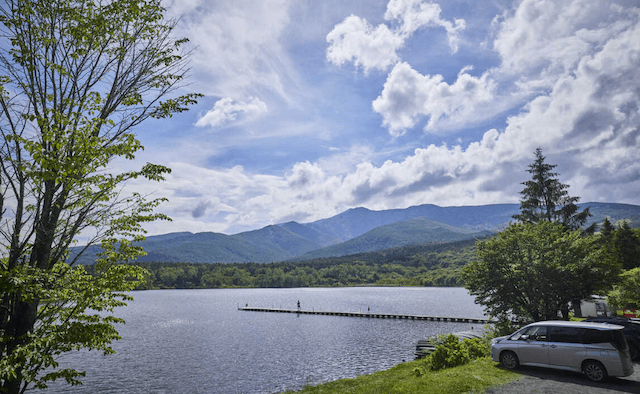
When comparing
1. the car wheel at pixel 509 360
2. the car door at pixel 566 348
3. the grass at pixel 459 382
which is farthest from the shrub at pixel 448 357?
the car door at pixel 566 348

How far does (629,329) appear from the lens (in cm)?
2092

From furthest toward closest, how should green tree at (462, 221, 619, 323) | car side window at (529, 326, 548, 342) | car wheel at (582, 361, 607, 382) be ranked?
green tree at (462, 221, 619, 323) → car side window at (529, 326, 548, 342) → car wheel at (582, 361, 607, 382)

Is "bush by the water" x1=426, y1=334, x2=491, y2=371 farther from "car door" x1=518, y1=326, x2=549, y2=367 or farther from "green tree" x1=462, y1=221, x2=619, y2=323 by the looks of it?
"green tree" x1=462, y1=221, x2=619, y2=323

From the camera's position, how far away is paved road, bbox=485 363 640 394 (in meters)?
14.5

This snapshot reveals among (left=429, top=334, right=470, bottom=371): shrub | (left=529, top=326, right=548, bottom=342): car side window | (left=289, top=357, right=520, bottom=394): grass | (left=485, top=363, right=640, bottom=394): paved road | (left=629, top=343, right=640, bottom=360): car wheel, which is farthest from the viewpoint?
(left=429, top=334, right=470, bottom=371): shrub

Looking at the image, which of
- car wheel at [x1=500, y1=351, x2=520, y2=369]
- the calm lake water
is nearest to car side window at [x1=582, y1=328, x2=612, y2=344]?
car wheel at [x1=500, y1=351, x2=520, y2=369]

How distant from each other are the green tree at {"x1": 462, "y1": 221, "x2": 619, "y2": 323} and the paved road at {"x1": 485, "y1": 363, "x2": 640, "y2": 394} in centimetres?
1199

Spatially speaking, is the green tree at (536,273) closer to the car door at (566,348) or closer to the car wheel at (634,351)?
the car wheel at (634,351)

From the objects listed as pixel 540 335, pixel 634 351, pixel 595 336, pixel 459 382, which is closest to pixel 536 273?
pixel 634 351

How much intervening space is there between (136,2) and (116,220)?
654 centimetres

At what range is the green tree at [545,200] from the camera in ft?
157

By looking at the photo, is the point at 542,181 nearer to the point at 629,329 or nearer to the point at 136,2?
the point at 629,329

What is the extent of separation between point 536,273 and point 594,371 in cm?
1374

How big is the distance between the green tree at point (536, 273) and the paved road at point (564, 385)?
12.0 meters
